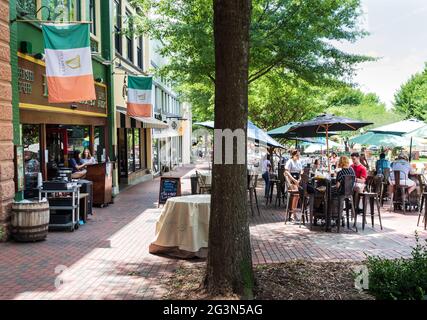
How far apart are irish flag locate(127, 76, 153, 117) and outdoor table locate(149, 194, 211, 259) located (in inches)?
362

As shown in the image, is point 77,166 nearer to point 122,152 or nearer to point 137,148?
point 122,152

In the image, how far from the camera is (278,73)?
17.8 metres

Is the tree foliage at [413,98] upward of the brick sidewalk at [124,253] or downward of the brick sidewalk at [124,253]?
upward

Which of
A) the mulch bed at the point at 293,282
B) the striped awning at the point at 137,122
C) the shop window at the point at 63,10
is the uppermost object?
the shop window at the point at 63,10

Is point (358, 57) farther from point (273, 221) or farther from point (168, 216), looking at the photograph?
point (168, 216)

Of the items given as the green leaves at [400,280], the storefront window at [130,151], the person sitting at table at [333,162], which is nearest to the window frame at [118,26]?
the storefront window at [130,151]

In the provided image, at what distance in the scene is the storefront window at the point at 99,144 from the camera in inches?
682

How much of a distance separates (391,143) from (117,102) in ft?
35.5

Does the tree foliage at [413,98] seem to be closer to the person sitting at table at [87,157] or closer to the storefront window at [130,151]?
the storefront window at [130,151]

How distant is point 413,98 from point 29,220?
2532 inches

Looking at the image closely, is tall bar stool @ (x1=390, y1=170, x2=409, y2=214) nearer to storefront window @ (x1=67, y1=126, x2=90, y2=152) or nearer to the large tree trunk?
the large tree trunk

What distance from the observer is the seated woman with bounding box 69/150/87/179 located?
13.9 metres

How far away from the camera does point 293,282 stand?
5.75 m

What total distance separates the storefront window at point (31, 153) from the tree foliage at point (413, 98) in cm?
5287
